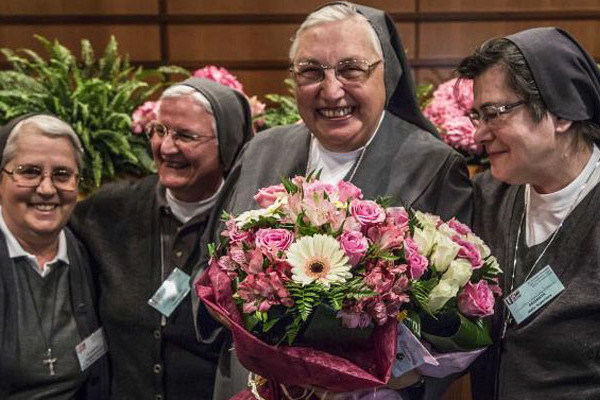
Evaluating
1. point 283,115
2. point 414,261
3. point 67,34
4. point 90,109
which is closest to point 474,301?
point 414,261

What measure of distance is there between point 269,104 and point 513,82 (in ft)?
13.3

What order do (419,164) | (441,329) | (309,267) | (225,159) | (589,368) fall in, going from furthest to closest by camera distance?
1. (225,159)
2. (419,164)
3. (589,368)
4. (441,329)
5. (309,267)

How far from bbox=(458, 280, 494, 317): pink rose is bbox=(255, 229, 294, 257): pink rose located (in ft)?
1.51

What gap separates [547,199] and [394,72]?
669 mm

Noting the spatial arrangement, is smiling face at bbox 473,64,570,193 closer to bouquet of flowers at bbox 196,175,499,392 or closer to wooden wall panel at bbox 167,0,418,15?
bouquet of flowers at bbox 196,175,499,392

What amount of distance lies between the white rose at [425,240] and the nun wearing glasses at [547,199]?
47 centimetres

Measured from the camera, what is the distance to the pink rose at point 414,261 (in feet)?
5.76

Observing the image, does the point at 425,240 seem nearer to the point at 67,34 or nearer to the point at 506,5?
the point at 506,5

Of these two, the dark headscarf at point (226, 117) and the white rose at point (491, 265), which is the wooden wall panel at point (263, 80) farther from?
the white rose at point (491, 265)

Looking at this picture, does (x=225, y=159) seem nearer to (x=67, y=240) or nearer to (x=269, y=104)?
(x=67, y=240)

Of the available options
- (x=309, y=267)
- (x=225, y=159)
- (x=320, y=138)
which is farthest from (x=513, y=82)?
(x=225, y=159)

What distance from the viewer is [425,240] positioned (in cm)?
182

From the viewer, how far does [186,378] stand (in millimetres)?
2898

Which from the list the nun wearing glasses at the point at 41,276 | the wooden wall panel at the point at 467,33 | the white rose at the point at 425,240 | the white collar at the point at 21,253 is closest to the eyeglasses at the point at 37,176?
the nun wearing glasses at the point at 41,276
